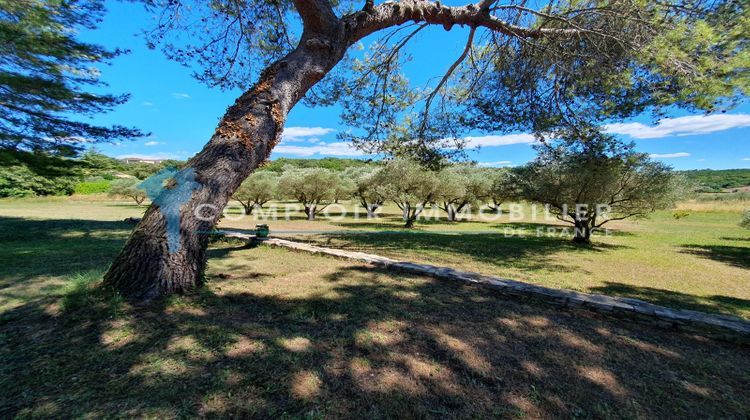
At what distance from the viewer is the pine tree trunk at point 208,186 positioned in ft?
10.00

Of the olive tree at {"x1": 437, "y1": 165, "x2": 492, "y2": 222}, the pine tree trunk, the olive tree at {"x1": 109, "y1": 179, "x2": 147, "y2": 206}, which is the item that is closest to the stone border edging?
the pine tree trunk

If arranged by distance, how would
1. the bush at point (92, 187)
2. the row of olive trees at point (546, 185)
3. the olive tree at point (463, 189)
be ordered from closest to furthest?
the row of olive trees at point (546, 185) < the olive tree at point (463, 189) < the bush at point (92, 187)

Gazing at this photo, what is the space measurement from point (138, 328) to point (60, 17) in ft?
33.9

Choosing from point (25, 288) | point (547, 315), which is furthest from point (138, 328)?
point (547, 315)

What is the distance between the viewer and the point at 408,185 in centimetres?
1930

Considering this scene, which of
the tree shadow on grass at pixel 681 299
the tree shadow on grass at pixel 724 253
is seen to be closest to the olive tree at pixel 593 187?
the tree shadow on grass at pixel 724 253

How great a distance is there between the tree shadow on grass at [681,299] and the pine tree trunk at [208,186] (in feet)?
21.1

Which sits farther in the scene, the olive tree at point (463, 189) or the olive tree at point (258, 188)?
the olive tree at point (258, 188)

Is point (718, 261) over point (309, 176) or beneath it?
beneath

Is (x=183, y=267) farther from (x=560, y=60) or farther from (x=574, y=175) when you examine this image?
(x=574, y=175)

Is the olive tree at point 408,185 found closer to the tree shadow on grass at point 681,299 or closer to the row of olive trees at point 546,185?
the row of olive trees at point 546,185

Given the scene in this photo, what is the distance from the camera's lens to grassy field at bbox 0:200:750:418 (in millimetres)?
1842

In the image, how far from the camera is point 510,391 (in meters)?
2.11

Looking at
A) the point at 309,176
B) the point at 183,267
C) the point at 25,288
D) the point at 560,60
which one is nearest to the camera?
the point at 183,267
